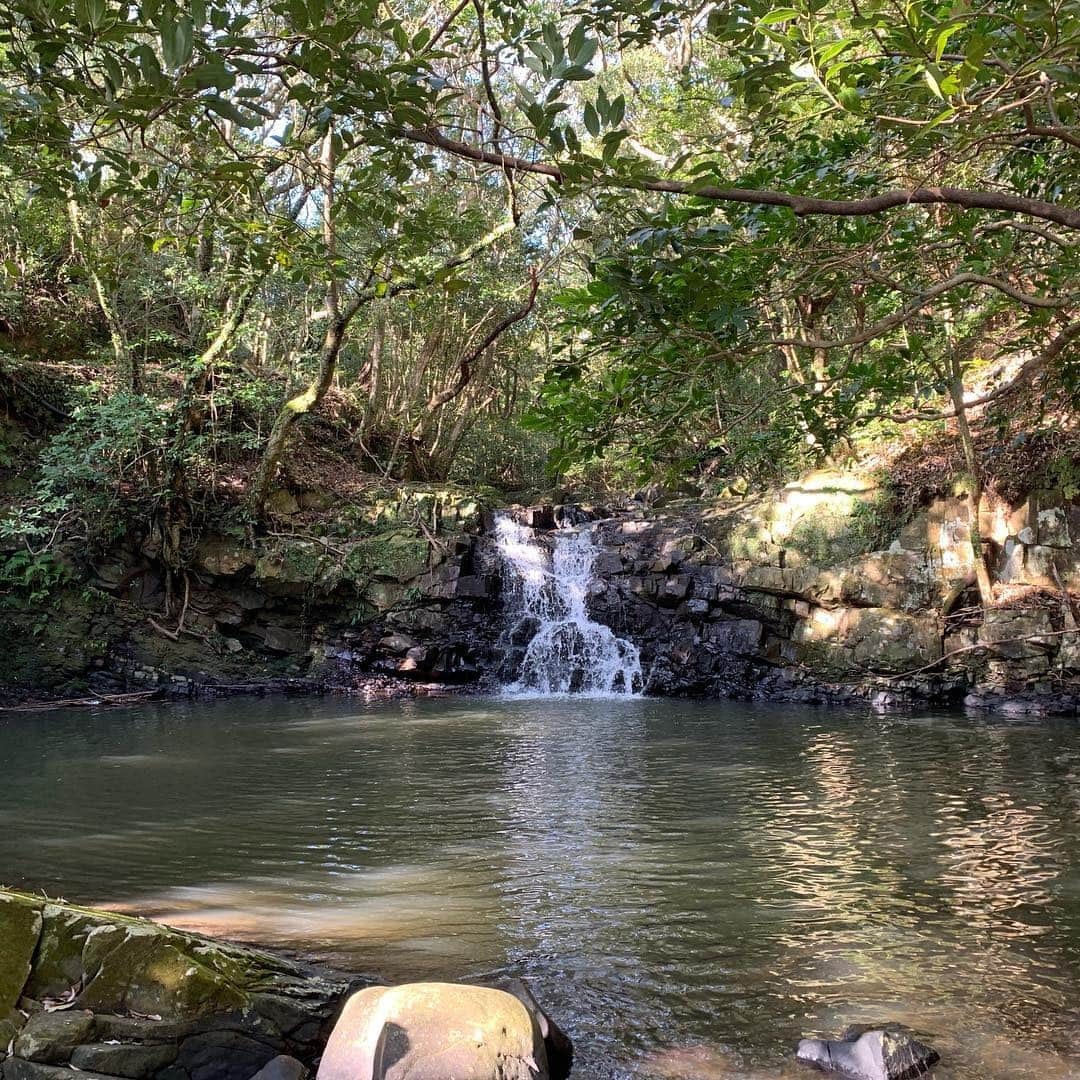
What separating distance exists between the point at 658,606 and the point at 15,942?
40.8 feet

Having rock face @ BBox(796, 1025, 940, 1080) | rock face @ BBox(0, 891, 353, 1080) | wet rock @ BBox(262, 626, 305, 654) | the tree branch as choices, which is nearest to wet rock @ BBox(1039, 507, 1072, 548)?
the tree branch

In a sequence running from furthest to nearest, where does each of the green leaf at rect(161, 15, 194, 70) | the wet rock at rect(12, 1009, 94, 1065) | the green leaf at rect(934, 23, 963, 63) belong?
1. the wet rock at rect(12, 1009, 94, 1065)
2. the green leaf at rect(161, 15, 194, 70)
3. the green leaf at rect(934, 23, 963, 63)

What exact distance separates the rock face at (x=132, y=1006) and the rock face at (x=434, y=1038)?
22cm

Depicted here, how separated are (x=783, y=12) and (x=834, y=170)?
4.08 feet

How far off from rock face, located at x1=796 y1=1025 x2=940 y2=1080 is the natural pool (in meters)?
0.10

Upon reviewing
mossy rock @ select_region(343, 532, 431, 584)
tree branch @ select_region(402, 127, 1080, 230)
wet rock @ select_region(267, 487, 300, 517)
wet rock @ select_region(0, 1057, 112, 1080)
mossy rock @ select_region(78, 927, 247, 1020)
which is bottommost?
wet rock @ select_region(0, 1057, 112, 1080)

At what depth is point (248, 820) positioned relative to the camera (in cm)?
686

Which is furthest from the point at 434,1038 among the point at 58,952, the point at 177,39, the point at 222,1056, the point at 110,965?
the point at 177,39

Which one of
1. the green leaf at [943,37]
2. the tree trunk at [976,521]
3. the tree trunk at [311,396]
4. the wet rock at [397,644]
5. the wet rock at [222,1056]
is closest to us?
the green leaf at [943,37]

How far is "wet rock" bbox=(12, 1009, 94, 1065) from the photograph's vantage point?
2.98 meters

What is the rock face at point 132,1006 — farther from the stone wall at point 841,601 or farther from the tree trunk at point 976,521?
the tree trunk at point 976,521

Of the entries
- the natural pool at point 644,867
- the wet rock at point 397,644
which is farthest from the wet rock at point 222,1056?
the wet rock at point 397,644

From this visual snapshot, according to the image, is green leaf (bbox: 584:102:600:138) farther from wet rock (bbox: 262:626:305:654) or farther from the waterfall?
wet rock (bbox: 262:626:305:654)

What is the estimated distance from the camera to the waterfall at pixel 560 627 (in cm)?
1510
